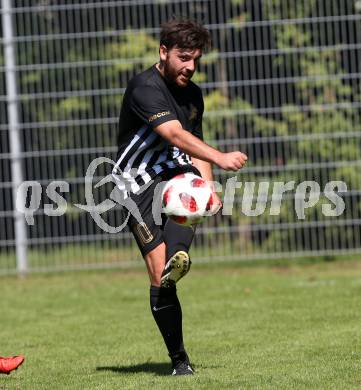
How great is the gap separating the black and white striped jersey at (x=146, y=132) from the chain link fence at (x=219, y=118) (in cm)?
573

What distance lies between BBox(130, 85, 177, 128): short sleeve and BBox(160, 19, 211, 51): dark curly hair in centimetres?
28

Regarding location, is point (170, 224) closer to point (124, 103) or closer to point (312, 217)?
point (124, 103)

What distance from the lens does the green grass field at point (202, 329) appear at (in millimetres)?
6277

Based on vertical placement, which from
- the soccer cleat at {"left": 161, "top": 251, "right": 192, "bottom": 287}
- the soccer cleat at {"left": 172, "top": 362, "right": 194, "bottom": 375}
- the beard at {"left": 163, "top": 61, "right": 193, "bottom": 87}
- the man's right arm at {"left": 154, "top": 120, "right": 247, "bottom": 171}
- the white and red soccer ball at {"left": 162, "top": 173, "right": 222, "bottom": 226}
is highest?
the beard at {"left": 163, "top": 61, "right": 193, "bottom": 87}

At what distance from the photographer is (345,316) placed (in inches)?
344

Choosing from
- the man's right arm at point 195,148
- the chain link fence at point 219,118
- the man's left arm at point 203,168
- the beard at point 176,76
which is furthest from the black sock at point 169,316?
the chain link fence at point 219,118

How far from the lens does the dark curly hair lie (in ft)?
20.0

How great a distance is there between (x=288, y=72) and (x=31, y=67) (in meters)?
2.99

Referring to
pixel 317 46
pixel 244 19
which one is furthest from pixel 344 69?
pixel 244 19

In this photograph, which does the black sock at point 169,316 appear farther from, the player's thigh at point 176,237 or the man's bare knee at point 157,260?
the player's thigh at point 176,237

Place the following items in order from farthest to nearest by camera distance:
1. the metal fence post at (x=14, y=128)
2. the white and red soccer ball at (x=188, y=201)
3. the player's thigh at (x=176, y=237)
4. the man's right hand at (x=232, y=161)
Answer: the metal fence post at (x=14, y=128)
the player's thigh at (x=176, y=237)
the white and red soccer ball at (x=188, y=201)
the man's right hand at (x=232, y=161)

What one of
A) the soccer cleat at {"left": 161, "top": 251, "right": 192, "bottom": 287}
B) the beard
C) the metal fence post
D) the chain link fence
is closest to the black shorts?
the soccer cleat at {"left": 161, "top": 251, "right": 192, "bottom": 287}

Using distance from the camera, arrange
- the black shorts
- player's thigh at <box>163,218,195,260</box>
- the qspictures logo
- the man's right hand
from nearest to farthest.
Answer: the man's right hand < player's thigh at <box>163,218,195,260</box> < the black shorts < the qspictures logo

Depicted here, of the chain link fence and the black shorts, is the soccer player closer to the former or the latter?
the black shorts
